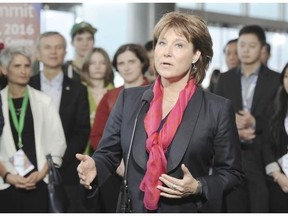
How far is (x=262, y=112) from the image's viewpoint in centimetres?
423

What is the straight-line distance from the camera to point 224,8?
13.9 m

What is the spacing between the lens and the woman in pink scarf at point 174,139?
211 centimetres

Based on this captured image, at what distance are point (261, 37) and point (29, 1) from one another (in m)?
2.00

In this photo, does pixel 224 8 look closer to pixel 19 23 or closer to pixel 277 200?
pixel 19 23

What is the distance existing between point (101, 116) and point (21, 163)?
0.74m

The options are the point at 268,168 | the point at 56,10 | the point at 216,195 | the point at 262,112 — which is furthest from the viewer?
the point at 56,10

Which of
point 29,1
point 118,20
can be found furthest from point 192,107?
point 118,20

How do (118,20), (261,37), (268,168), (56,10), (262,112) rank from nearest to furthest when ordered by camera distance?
(268,168)
(262,112)
(261,37)
(56,10)
(118,20)

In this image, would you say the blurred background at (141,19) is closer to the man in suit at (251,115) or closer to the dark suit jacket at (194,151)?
the man in suit at (251,115)

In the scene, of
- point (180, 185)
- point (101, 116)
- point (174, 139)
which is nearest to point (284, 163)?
point (101, 116)

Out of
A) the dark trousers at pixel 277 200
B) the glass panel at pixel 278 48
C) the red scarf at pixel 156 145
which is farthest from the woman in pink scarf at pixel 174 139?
the glass panel at pixel 278 48

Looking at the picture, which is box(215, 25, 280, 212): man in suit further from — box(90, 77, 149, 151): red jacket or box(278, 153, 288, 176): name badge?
box(90, 77, 149, 151): red jacket

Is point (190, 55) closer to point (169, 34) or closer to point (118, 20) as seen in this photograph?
point (169, 34)

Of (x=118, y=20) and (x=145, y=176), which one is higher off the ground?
(x=118, y=20)
